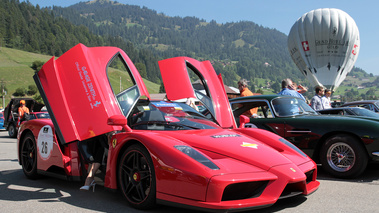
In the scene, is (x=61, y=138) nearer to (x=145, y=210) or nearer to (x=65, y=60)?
(x=65, y=60)

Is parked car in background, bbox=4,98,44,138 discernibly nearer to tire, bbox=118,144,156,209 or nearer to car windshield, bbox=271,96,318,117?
car windshield, bbox=271,96,318,117

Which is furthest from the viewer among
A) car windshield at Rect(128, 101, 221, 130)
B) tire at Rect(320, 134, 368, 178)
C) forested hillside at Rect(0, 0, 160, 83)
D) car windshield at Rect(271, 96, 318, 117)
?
forested hillside at Rect(0, 0, 160, 83)

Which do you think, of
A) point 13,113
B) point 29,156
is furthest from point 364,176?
point 13,113

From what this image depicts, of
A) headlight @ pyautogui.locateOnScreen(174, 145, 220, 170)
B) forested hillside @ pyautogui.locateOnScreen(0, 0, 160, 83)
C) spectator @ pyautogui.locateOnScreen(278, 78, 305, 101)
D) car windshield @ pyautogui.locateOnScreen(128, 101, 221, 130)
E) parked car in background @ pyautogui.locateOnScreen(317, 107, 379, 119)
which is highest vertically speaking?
forested hillside @ pyautogui.locateOnScreen(0, 0, 160, 83)

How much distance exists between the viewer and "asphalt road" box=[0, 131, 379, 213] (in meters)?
3.78

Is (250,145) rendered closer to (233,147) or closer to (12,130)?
(233,147)

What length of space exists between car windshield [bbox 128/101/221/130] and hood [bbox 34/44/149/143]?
0.66 feet

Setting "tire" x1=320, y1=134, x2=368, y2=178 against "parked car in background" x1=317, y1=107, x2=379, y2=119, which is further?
"parked car in background" x1=317, y1=107, x2=379, y2=119

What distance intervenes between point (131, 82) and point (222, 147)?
182 centimetres

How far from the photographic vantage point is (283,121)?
6.41 m

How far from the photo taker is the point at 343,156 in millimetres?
5656

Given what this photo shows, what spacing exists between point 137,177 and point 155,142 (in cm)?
44

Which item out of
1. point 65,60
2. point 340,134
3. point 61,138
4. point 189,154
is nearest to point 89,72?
point 65,60

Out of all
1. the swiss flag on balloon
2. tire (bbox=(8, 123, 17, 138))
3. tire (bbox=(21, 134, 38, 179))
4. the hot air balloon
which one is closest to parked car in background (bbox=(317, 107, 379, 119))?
tire (bbox=(21, 134, 38, 179))
